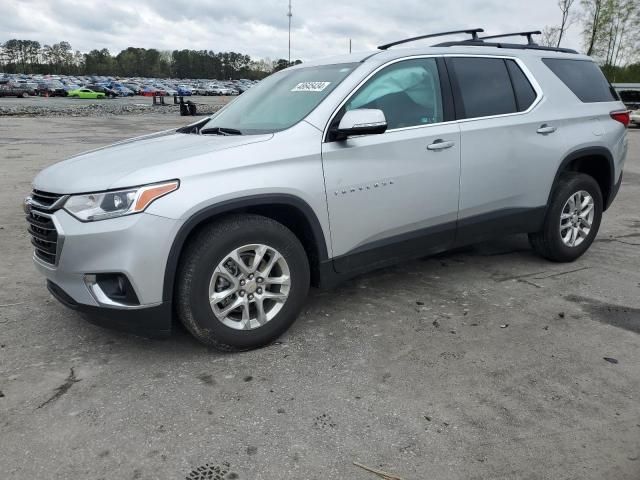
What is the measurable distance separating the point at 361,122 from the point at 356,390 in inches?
61.0

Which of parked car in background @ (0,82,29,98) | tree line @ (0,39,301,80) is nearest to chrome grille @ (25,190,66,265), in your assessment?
parked car in background @ (0,82,29,98)

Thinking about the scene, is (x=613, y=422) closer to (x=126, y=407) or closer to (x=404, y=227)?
(x=404, y=227)

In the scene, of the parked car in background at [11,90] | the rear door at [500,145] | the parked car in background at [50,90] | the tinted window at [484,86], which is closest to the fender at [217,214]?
the rear door at [500,145]

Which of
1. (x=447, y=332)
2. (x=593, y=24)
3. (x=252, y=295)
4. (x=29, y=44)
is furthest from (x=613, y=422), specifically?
(x=29, y=44)

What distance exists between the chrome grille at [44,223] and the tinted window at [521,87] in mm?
3460

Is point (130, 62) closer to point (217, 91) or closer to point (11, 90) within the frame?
point (217, 91)

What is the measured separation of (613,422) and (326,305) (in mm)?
2045

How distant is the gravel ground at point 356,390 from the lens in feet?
8.04

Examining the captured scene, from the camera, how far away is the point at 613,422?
8.91ft

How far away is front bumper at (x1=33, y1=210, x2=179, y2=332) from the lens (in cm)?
292

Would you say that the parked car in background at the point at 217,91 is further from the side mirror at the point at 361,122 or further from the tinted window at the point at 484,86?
the side mirror at the point at 361,122

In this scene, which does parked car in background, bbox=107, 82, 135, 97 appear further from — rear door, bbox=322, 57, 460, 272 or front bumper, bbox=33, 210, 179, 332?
front bumper, bbox=33, 210, 179, 332

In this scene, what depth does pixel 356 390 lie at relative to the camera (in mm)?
3002

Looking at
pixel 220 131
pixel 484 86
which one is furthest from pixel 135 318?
pixel 484 86
